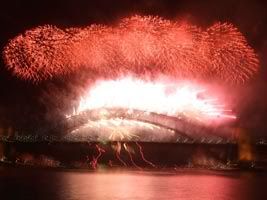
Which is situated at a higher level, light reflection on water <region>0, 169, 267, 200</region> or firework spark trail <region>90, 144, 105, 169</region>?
firework spark trail <region>90, 144, 105, 169</region>

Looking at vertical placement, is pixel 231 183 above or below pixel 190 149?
below

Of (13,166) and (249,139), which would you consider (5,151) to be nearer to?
(13,166)

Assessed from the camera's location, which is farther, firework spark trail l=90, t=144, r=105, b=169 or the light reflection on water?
firework spark trail l=90, t=144, r=105, b=169

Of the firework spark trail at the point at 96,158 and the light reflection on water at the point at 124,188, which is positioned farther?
the firework spark trail at the point at 96,158

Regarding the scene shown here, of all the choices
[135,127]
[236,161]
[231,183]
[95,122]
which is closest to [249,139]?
[236,161]

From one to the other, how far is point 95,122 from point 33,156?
9.80 meters

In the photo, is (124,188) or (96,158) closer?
(124,188)

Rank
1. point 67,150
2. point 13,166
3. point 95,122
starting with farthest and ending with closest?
point 95,122
point 67,150
point 13,166

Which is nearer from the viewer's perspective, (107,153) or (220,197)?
(220,197)

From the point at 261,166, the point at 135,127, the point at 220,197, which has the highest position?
the point at 135,127

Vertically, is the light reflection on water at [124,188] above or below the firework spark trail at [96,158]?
below

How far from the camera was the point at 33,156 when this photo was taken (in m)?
71.2

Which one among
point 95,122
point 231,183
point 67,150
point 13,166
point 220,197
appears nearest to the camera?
point 220,197

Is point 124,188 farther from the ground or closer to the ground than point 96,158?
closer to the ground
